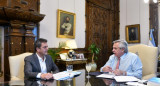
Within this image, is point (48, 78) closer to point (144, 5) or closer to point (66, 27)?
point (66, 27)

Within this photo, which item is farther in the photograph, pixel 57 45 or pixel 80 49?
pixel 80 49

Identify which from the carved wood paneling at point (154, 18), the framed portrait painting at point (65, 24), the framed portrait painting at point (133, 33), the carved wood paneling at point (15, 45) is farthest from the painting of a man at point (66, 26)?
the carved wood paneling at point (154, 18)

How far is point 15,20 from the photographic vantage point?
361cm

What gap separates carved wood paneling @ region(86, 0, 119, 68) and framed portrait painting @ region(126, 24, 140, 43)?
57 centimetres

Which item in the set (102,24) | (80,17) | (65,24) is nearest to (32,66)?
(65,24)

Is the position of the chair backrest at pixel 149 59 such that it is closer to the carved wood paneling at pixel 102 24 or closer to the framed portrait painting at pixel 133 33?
the carved wood paneling at pixel 102 24

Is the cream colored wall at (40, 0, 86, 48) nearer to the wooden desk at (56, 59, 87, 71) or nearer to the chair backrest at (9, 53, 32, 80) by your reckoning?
the wooden desk at (56, 59, 87, 71)

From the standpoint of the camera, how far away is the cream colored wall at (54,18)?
4668 millimetres

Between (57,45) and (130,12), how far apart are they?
4164 millimetres

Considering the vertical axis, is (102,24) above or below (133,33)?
above

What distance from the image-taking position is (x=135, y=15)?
23.0 ft

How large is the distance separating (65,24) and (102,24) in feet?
7.78

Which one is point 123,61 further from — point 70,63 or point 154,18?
point 154,18

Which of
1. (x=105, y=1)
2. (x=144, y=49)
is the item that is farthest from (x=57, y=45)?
(x=105, y=1)
